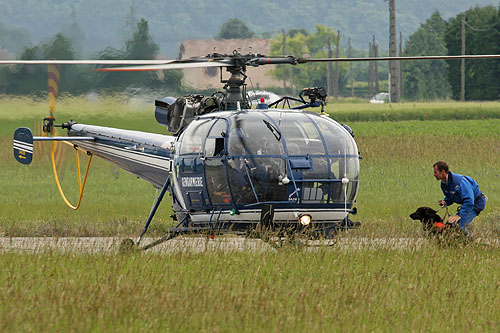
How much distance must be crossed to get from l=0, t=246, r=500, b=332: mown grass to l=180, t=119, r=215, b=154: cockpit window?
5.42 feet

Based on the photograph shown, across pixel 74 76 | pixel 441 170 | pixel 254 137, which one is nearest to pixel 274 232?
pixel 254 137

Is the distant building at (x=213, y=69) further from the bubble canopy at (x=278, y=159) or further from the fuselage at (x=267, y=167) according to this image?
the bubble canopy at (x=278, y=159)

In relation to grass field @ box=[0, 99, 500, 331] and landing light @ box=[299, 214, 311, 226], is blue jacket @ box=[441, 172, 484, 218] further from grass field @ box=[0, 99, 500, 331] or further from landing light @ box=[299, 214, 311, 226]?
landing light @ box=[299, 214, 311, 226]

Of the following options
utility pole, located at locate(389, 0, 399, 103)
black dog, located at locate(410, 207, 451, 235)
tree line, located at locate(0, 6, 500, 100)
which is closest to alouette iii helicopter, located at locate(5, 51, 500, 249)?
black dog, located at locate(410, 207, 451, 235)

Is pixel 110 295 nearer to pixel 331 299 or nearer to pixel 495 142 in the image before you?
pixel 331 299

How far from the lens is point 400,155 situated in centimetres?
2914

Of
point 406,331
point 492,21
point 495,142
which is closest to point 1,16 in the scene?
point 495,142

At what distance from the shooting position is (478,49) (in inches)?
2677

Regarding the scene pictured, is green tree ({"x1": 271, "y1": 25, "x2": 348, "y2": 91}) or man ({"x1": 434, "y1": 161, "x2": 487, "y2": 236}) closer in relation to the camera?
man ({"x1": 434, "y1": 161, "x2": 487, "y2": 236})

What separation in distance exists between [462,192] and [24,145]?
22.0 ft

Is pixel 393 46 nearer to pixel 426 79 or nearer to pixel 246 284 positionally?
pixel 246 284

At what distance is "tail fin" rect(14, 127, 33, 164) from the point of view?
596 inches

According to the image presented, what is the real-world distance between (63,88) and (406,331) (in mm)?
16963

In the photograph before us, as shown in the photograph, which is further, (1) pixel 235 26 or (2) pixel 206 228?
(1) pixel 235 26
